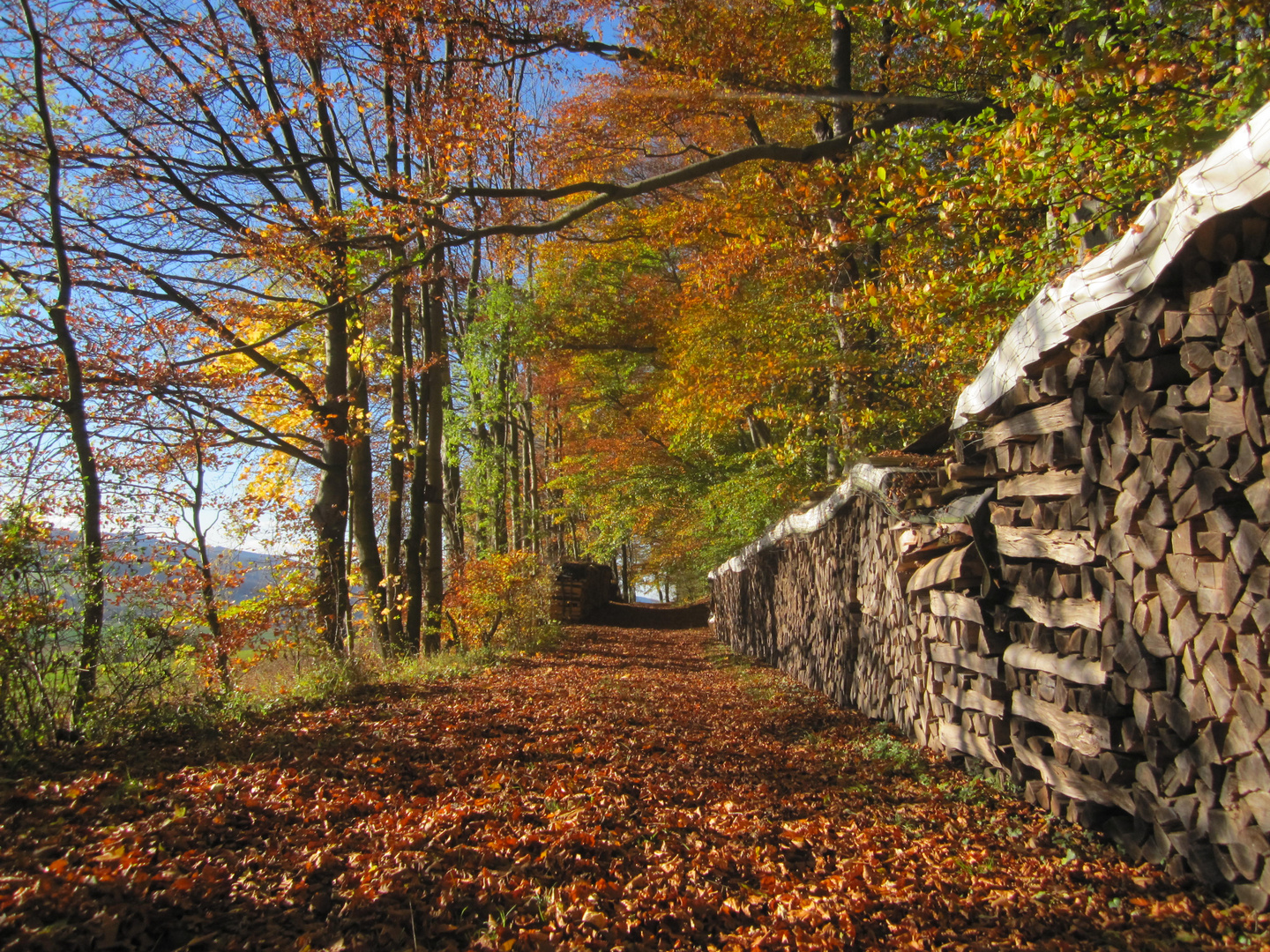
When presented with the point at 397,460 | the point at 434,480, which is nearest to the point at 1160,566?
the point at 434,480

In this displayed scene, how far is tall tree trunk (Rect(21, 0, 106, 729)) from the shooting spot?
405 centimetres

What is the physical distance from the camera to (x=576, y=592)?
20281 mm

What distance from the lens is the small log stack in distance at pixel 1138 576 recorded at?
7.22 feet

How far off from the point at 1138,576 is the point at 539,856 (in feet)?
8.60

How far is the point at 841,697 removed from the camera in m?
6.60

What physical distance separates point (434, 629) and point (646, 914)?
7.99 m

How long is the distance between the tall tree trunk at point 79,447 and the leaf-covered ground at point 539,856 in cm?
63

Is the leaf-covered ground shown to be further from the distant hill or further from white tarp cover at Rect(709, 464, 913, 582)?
white tarp cover at Rect(709, 464, 913, 582)

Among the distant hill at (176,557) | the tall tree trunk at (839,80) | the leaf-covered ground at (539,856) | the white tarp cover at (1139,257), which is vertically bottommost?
the leaf-covered ground at (539,856)

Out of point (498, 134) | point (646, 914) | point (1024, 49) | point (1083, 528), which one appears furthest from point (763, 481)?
point (646, 914)

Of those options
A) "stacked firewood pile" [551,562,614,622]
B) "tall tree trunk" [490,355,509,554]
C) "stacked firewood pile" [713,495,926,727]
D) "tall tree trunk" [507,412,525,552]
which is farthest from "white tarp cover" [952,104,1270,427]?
"tall tree trunk" [507,412,525,552]

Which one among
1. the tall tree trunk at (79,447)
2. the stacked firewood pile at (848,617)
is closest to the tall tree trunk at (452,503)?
the stacked firewood pile at (848,617)

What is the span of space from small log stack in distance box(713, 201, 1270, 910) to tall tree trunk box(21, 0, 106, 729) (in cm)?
500

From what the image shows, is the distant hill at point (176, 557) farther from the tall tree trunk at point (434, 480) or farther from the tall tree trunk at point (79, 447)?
the tall tree trunk at point (434, 480)
